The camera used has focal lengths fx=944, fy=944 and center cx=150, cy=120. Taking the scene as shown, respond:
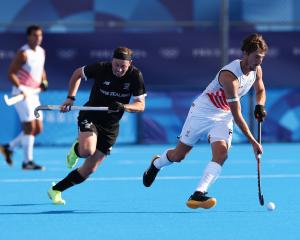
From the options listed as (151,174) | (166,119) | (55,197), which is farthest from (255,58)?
(166,119)

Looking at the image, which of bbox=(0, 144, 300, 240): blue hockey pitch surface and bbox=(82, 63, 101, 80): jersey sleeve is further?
bbox=(82, 63, 101, 80): jersey sleeve

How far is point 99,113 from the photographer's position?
28.8ft

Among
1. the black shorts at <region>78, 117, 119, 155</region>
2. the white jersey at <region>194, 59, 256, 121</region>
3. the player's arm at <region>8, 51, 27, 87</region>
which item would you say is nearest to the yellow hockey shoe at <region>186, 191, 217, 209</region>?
the white jersey at <region>194, 59, 256, 121</region>

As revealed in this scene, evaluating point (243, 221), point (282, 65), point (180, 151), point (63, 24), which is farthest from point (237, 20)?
point (243, 221)

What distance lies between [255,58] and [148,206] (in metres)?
1.73

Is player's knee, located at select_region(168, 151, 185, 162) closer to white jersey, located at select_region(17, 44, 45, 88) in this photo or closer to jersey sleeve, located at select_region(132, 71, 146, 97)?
jersey sleeve, located at select_region(132, 71, 146, 97)

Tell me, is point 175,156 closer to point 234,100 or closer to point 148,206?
point 148,206

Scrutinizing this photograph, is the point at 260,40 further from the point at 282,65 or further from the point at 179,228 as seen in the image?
the point at 282,65

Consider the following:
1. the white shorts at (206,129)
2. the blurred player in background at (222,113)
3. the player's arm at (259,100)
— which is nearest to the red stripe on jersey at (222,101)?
the blurred player in background at (222,113)

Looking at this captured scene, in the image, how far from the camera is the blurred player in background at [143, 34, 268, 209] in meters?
7.86

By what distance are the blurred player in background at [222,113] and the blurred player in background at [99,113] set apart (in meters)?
0.57

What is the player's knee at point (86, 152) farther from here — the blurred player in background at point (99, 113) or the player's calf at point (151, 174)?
the player's calf at point (151, 174)

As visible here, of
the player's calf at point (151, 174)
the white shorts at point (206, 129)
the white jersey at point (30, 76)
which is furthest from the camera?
the white jersey at point (30, 76)

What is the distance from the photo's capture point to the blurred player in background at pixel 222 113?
7.86m
